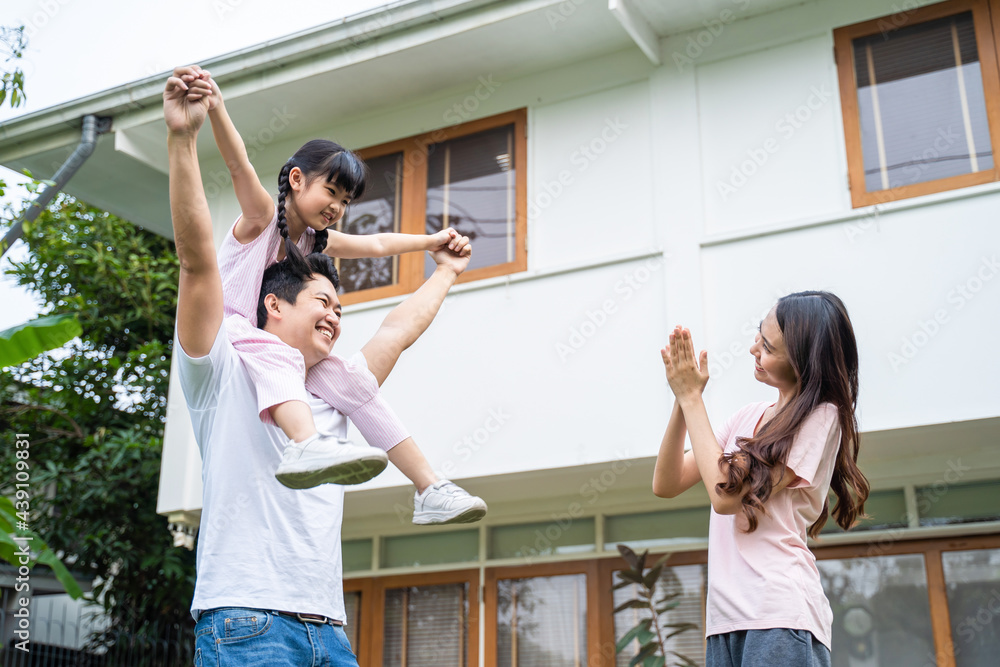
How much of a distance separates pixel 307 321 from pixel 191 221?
500 mm

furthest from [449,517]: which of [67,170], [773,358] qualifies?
[67,170]

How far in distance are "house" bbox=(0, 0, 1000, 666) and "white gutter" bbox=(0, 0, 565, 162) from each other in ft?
0.07

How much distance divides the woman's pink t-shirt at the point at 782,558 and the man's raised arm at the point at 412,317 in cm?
92

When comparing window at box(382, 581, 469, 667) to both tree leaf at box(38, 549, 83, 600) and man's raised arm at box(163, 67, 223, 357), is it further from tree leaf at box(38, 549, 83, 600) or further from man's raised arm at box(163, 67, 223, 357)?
man's raised arm at box(163, 67, 223, 357)

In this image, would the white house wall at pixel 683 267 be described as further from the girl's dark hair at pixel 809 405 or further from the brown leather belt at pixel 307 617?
the brown leather belt at pixel 307 617

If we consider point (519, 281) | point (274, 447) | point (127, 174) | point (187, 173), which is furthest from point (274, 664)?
point (127, 174)

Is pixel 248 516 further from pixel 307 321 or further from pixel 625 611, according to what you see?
pixel 625 611

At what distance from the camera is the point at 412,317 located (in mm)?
2781

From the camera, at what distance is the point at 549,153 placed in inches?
268

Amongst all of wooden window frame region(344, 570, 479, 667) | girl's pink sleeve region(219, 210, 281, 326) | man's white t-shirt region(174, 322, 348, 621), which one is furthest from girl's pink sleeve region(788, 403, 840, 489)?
wooden window frame region(344, 570, 479, 667)

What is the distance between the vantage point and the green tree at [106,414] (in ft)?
28.7

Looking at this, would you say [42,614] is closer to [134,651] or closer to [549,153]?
[134,651]

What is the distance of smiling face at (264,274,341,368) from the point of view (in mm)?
2465

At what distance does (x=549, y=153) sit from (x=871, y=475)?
9.52ft
